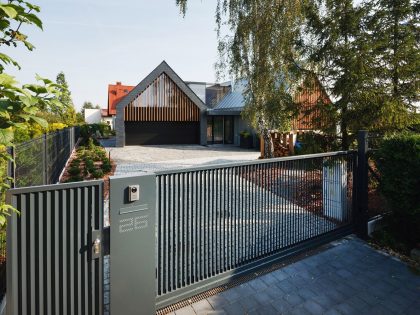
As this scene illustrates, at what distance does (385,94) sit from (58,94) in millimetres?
7344

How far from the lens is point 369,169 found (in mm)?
5844

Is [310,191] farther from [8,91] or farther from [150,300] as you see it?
[8,91]

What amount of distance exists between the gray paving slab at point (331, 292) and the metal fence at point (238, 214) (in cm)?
32

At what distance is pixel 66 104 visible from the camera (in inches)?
84.0

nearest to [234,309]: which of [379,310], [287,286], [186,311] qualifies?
[186,311]

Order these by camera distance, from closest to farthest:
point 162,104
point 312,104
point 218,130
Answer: point 312,104, point 162,104, point 218,130

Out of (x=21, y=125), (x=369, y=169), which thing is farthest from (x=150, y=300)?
(x=369, y=169)

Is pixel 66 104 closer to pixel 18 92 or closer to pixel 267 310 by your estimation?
pixel 18 92

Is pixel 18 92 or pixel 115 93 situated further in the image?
pixel 115 93

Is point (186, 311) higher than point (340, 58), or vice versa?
point (340, 58)

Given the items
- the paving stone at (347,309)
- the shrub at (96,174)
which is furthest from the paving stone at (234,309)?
the shrub at (96,174)

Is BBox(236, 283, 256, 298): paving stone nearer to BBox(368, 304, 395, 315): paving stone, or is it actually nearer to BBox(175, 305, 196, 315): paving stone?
BBox(175, 305, 196, 315): paving stone

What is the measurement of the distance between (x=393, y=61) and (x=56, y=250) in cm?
800

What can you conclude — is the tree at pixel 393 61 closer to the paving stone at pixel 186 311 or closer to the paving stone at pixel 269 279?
the paving stone at pixel 269 279
